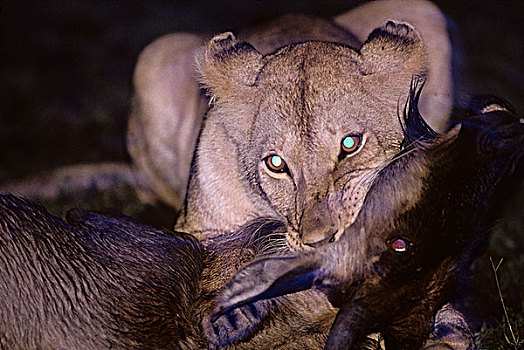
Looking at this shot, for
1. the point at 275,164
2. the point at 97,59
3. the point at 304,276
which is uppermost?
the point at 304,276

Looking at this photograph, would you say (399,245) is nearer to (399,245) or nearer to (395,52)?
(399,245)

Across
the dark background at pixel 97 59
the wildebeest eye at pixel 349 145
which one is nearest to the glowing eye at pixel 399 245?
the wildebeest eye at pixel 349 145

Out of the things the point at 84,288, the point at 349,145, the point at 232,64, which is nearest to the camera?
the point at 84,288

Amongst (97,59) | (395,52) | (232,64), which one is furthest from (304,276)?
(97,59)

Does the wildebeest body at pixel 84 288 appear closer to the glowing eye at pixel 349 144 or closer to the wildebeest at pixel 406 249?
the wildebeest at pixel 406 249

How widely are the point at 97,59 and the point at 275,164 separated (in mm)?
2716

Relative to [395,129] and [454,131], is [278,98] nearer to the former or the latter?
[395,129]

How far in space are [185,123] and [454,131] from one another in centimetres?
185

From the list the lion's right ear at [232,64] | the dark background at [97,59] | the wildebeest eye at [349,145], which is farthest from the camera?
the dark background at [97,59]

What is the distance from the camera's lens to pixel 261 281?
3.95 ft

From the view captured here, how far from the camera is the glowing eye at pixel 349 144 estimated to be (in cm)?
187

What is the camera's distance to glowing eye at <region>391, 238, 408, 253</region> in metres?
1.25

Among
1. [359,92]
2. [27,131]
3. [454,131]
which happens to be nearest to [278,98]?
[359,92]

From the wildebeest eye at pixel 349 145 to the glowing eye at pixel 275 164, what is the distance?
6.0 inches
